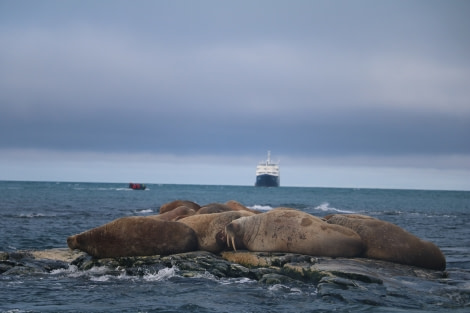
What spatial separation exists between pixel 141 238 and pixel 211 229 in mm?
2036

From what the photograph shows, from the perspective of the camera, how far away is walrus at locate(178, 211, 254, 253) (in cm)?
1641

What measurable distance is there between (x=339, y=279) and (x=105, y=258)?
22.1ft

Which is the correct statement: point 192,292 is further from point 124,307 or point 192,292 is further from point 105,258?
point 105,258

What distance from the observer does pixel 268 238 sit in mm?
15703

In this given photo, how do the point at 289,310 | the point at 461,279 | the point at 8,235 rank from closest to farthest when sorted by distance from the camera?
the point at 289,310 → the point at 461,279 → the point at 8,235

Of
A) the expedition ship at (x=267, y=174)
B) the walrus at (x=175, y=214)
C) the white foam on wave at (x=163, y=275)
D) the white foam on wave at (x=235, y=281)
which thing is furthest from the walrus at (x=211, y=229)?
the expedition ship at (x=267, y=174)

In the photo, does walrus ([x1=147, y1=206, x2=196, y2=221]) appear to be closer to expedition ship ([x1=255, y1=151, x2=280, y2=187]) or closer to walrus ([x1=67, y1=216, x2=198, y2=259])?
walrus ([x1=67, y1=216, x2=198, y2=259])

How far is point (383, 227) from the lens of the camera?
1541 centimetres

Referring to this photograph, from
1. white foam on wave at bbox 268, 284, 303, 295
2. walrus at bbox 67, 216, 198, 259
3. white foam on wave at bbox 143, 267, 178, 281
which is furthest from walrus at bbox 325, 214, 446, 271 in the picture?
white foam on wave at bbox 143, 267, 178, 281

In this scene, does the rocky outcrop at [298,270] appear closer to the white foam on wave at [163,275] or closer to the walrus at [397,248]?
the white foam on wave at [163,275]

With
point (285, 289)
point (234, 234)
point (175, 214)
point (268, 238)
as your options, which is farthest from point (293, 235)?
point (175, 214)

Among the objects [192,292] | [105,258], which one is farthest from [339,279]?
[105,258]

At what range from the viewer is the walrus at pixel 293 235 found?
15.0 m

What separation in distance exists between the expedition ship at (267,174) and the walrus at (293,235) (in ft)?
445
